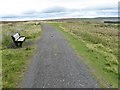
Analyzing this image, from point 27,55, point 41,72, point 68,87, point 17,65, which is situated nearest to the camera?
point 68,87

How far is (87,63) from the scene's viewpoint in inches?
553

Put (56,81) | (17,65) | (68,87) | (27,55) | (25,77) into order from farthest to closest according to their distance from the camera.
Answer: (27,55) → (17,65) → (25,77) → (56,81) → (68,87)

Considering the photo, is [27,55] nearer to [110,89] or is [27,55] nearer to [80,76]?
[80,76]

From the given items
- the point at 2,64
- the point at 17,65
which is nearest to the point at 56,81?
the point at 17,65

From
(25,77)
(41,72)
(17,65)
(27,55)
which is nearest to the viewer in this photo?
(25,77)

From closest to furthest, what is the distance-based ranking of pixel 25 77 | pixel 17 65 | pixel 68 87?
pixel 68 87 < pixel 25 77 < pixel 17 65

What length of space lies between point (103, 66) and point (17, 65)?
4507 millimetres

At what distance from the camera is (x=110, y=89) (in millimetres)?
10000

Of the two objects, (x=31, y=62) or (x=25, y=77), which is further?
(x=31, y=62)

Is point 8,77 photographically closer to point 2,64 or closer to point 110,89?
point 2,64

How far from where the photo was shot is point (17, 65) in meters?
13.8

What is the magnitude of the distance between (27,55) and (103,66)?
5.10 meters

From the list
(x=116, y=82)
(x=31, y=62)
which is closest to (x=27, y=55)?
(x=31, y=62)

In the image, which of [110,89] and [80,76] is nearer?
[110,89]
